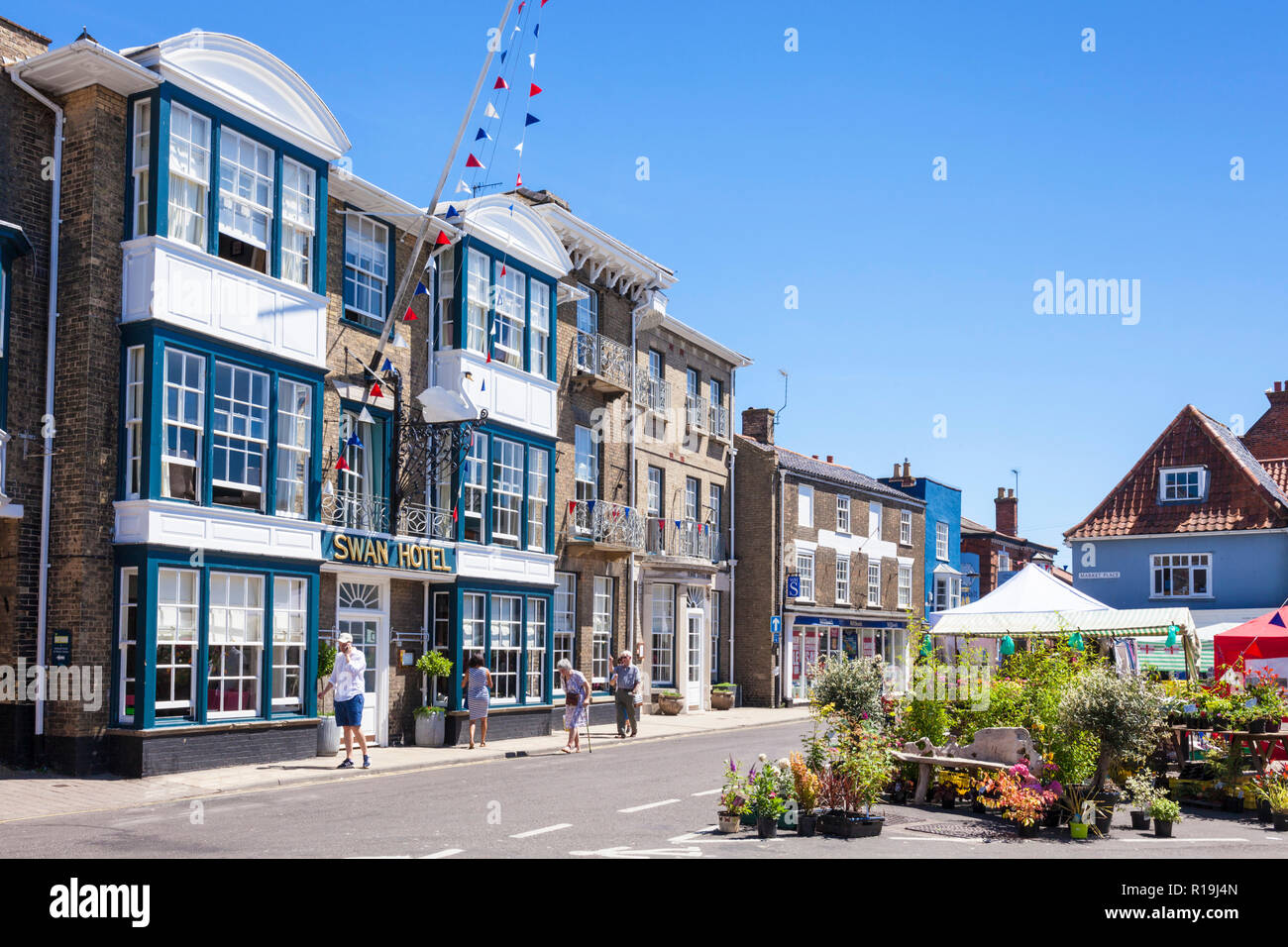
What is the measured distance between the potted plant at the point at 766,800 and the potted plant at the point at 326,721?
9613mm

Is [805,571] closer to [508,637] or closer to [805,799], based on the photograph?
[508,637]

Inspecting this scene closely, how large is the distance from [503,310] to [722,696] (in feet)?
50.0

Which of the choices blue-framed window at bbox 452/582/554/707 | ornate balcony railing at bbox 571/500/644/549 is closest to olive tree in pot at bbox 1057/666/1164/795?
blue-framed window at bbox 452/582/554/707

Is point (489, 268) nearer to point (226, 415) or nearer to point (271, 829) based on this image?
point (226, 415)

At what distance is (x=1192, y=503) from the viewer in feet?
124

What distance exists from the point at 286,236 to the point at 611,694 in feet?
46.2

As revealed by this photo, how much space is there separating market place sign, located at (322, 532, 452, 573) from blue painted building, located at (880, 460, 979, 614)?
3040 cm

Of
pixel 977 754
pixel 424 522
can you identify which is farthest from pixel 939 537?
pixel 977 754

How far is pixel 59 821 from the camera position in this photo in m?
12.8

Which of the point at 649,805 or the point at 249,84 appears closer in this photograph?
the point at 649,805

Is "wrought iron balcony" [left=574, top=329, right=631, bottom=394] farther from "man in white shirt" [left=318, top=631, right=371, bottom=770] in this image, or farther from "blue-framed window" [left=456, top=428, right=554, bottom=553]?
"man in white shirt" [left=318, top=631, right=371, bottom=770]

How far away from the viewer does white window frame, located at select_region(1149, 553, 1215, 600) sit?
36.8m

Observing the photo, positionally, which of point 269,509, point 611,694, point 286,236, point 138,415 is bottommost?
point 611,694
